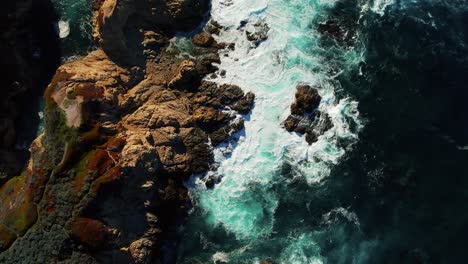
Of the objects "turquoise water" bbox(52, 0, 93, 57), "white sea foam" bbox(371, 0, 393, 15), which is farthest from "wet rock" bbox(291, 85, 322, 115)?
"turquoise water" bbox(52, 0, 93, 57)

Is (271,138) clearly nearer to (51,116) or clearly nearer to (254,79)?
(254,79)

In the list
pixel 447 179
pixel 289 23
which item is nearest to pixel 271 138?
pixel 289 23

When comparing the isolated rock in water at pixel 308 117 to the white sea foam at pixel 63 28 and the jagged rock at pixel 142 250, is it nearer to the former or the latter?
the jagged rock at pixel 142 250

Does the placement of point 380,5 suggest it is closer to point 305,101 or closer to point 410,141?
point 305,101

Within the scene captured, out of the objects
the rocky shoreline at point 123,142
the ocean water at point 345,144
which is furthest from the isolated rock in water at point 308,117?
the rocky shoreline at point 123,142

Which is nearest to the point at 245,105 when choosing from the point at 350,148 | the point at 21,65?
the point at 350,148

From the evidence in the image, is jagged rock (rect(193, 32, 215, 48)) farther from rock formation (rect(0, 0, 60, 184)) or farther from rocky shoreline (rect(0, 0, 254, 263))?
rock formation (rect(0, 0, 60, 184))

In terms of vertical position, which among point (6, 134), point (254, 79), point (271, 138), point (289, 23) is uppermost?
point (289, 23)
